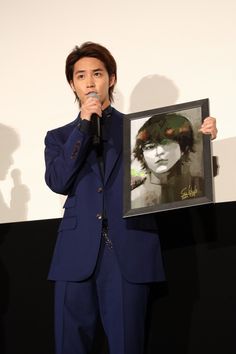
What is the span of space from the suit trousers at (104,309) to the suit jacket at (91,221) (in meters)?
0.03

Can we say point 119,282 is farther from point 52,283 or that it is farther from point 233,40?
point 233,40

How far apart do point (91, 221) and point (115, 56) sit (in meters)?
0.92

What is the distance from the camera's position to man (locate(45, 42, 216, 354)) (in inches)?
69.9

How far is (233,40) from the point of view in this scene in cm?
231

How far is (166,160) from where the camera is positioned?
184cm

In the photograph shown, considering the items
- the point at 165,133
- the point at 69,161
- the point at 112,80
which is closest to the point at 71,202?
the point at 69,161

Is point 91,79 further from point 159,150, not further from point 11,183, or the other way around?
point 11,183

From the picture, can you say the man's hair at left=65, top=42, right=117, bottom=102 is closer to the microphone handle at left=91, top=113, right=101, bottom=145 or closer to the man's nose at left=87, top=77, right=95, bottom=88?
the man's nose at left=87, top=77, right=95, bottom=88

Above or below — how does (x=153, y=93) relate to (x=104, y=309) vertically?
above

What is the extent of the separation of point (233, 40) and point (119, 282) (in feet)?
3.58

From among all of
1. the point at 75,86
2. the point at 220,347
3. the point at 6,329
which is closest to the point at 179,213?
the point at 220,347

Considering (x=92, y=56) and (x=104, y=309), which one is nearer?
(x=104, y=309)
